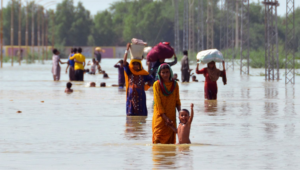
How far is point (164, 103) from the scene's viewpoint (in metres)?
9.26

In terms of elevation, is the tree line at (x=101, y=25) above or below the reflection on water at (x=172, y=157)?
above

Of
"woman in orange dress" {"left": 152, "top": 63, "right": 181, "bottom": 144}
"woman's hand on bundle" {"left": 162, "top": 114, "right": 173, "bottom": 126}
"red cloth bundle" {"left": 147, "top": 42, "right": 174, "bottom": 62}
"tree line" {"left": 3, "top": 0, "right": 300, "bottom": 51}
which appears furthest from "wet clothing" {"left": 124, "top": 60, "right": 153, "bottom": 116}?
"tree line" {"left": 3, "top": 0, "right": 300, "bottom": 51}

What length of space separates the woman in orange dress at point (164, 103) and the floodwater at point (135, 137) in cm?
21

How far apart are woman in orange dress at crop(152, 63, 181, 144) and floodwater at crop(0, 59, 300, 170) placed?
214mm

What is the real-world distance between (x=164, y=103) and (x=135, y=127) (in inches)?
102

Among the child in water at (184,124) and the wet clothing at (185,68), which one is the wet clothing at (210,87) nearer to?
the child in water at (184,124)

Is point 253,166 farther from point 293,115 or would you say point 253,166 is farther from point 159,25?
point 159,25

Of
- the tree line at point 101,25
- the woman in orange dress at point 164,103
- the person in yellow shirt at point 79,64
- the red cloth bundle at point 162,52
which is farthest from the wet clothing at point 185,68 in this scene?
the tree line at point 101,25

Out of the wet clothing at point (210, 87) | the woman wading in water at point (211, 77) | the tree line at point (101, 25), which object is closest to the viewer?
the woman wading in water at point (211, 77)

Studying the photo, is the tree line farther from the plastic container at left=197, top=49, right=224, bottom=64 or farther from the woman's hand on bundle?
the woman's hand on bundle

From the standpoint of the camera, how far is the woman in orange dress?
30.1 feet

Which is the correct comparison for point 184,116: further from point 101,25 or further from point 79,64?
point 101,25

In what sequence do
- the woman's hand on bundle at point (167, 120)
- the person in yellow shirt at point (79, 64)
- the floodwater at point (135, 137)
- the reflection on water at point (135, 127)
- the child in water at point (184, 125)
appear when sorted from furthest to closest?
the person in yellow shirt at point (79, 64) < the reflection on water at point (135, 127) < the woman's hand on bundle at point (167, 120) < the child in water at point (184, 125) < the floodwater at point (135, 137)

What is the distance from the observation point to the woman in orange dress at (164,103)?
30.1ft
